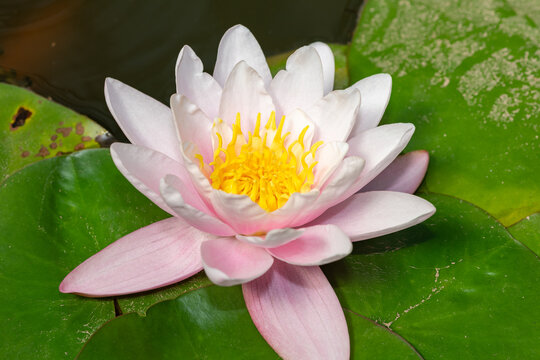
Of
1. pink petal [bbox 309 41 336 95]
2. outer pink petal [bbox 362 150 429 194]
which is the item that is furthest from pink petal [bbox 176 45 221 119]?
outer pink petal [bbox 362 150 429 194]

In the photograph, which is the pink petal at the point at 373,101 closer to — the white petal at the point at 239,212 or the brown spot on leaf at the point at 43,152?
the white petal at the point at 239,212

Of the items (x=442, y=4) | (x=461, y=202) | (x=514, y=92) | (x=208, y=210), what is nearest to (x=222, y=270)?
(x=208, y=210)

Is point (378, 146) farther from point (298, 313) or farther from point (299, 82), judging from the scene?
point (298, 313)

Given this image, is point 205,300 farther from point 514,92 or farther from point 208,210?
point 514,92

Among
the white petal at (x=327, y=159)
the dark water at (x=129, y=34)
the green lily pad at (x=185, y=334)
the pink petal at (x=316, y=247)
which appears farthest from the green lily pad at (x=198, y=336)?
the dark water at (x=129, y=34)

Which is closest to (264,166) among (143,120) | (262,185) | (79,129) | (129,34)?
(262,185)

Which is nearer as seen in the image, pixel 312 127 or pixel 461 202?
pixel 312 127
